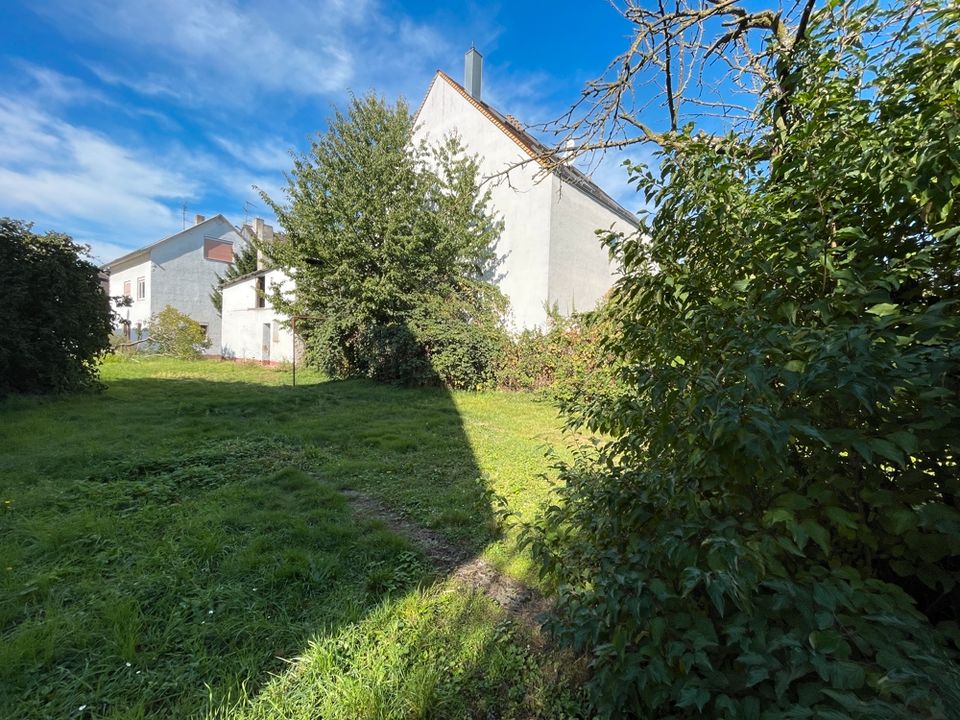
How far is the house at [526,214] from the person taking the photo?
36.8 ft

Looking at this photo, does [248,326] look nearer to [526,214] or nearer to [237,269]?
[237,269]

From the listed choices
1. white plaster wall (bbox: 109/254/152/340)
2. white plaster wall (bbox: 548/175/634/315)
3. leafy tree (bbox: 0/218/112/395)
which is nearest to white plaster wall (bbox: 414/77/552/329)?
white plaster wall (bbox: 548/175/634/315)

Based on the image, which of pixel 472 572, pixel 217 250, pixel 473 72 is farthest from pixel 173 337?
pixel 472 572

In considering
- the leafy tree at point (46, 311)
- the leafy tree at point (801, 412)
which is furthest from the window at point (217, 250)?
the leafy tree at point (801, 412)

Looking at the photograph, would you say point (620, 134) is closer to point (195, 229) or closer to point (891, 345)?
point (891, 345)

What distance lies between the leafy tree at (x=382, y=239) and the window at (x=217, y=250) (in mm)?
18005

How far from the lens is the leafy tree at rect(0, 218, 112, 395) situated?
6926 millimetres

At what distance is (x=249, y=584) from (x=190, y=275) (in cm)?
2857

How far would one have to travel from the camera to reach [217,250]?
27016 mm

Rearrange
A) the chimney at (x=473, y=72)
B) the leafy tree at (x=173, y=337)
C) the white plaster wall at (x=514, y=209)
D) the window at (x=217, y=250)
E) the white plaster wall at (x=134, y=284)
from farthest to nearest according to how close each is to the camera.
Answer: the window at (x=217, y=250) < the white plaster wall at (x=134, y=284) < the leafy tree at (x=173, y=337) < the chimney at (x=473, y=72) < the white plaster wall at (x=514, y=209)

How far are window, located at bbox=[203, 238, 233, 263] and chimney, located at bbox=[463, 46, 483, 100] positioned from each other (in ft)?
68.1

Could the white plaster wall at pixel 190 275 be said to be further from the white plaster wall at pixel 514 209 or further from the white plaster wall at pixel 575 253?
the white plaster wall at pixel 575 253

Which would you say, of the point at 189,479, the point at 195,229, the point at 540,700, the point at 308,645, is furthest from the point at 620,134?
the point at 195,229

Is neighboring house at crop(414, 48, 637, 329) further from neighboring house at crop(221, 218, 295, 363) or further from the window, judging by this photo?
the window
